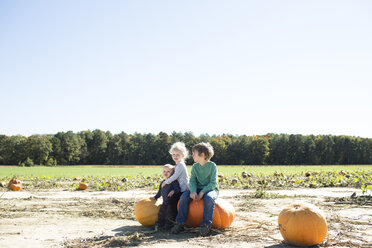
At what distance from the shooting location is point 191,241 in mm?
5359

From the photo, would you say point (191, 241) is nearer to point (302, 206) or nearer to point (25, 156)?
point (302, 206)

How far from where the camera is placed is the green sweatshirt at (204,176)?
6.50 m

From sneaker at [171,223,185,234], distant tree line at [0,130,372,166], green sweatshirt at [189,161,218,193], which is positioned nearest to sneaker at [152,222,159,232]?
sneaker at [171,223,185,234]

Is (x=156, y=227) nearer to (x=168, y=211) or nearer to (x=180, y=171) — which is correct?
(x=168, y=211)

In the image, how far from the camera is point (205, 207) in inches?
241

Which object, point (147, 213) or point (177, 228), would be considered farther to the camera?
point (147, 213)

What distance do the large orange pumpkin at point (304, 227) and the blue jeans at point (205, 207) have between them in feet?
4.03

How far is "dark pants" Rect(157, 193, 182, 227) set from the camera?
21.6 ft

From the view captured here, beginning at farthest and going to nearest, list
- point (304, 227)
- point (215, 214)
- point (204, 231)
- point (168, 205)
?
point (168, 205)
point (215, 214)
point (204, 231)
point (304, 227)

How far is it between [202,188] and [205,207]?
55 cm

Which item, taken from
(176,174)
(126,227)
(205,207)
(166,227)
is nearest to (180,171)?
(176,174)

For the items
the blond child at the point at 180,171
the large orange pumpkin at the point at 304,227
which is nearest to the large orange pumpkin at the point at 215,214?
the blond child at the point at 180,171

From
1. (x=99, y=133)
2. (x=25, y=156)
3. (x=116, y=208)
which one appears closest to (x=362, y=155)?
(x=99, y=133)

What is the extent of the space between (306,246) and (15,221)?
5.57 m
